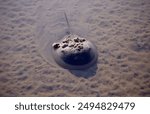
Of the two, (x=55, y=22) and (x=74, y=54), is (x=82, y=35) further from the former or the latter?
(x=74, y=54)

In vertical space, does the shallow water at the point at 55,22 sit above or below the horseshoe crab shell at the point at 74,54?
above

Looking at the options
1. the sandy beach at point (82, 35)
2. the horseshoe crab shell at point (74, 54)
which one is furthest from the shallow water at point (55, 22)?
the horseshoe crab shell at point (74, 54)

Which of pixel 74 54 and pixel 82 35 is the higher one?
pixel 82 35

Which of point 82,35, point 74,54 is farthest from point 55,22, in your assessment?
point 74,54

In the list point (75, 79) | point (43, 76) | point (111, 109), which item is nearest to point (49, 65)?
point (43, 76)

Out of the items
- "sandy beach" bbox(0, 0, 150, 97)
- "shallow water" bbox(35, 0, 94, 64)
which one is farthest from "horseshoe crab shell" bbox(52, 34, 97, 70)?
"shallow water" bbox(35, 0, 94, 64)

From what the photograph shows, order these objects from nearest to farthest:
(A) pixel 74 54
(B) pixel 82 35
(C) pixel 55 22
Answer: (A) pixel 74 54 → (B) pixel 82 35 → (C) pixel 55 22

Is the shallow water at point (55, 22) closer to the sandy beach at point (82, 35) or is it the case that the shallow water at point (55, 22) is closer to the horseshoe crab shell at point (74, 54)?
the sandy beach at point (82, 35)

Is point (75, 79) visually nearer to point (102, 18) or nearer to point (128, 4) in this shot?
point (102, 18)
